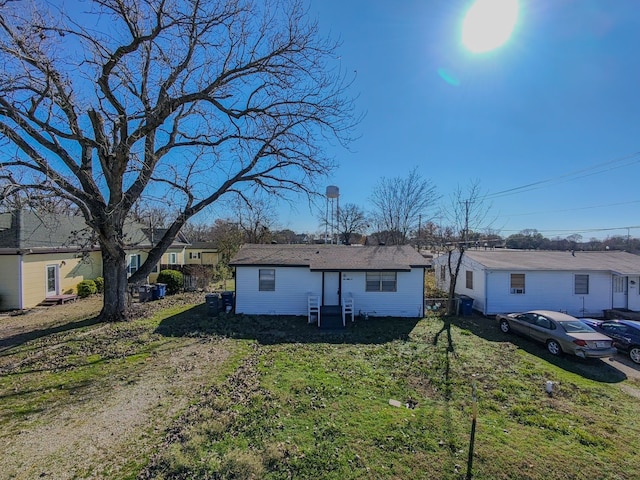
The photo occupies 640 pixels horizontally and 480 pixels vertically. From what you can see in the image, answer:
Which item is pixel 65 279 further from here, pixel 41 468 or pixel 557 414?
pixel 557 414

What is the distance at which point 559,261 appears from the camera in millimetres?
18141

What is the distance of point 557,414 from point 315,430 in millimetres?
4906

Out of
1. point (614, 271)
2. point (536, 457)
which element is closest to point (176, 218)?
point (536, 457)

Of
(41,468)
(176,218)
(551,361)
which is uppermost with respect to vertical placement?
(176,218)

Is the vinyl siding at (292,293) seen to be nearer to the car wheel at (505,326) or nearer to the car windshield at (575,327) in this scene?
the car wheel at (505,326)

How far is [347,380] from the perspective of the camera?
7.70 metres

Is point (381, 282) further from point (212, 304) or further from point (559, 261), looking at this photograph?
point (559, 261)

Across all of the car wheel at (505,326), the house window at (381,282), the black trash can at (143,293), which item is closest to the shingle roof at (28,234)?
the black trash can at (143,293)

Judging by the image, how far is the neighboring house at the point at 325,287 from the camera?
1504 centimetres

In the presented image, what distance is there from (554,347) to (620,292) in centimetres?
1086

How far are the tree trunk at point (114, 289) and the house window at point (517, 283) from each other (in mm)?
18418

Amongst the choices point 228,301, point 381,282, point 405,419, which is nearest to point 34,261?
point 228,301

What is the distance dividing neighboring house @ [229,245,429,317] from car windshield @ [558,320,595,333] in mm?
5741

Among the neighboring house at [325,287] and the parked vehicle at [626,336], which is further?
the neighboring house at [325,287]
